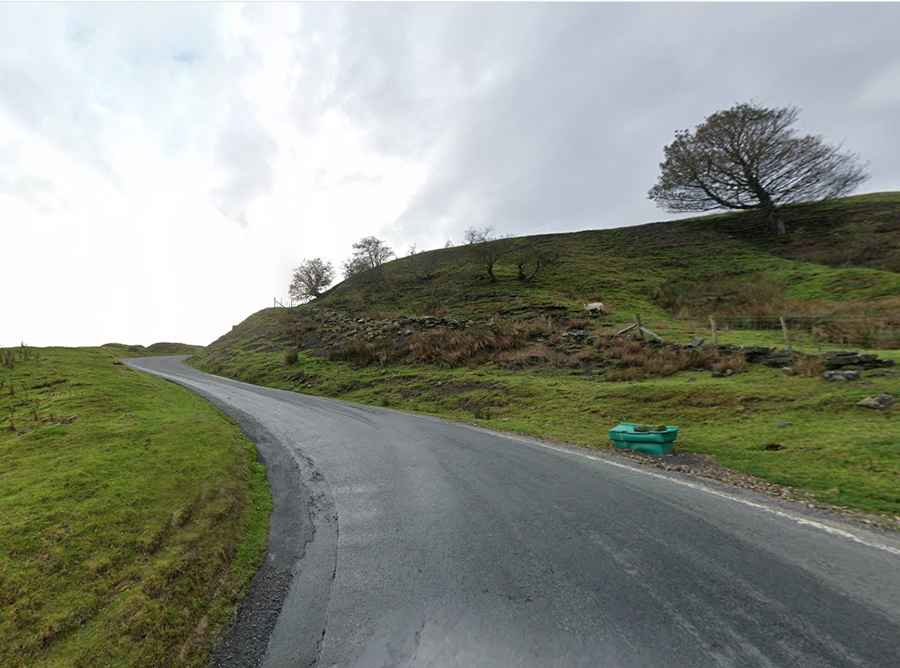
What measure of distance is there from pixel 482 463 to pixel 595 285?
35741 millimetres

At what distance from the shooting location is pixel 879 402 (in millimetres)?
10234

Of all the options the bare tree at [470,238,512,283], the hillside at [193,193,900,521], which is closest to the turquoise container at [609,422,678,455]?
the hillside at [193,193,900,521]

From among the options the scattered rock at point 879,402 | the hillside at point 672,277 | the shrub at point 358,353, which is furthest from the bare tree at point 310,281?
the scattered rock at point 879,402

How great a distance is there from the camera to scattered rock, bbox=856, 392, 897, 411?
33.1 feet

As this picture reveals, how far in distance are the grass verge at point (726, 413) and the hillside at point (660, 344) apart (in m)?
0.06

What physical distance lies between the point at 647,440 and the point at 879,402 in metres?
6.11

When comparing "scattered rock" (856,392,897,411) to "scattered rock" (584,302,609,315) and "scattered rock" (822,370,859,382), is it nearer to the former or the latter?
"scattered rock" (822,370,859,382)

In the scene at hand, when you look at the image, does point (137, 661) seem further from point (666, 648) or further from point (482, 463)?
point (482, 463)

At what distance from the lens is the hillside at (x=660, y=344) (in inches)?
388

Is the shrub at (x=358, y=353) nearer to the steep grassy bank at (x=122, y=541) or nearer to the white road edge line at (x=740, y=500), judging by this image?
the steep grassy bank at (x=122, y=541)

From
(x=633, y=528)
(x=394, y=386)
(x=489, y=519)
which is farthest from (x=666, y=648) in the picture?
(x=394, y=386)

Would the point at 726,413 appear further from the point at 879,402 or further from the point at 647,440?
the point at 647,440

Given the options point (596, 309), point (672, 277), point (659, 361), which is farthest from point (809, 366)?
point (672, 277)

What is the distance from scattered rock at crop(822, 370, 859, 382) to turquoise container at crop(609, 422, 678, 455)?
21.7ft
